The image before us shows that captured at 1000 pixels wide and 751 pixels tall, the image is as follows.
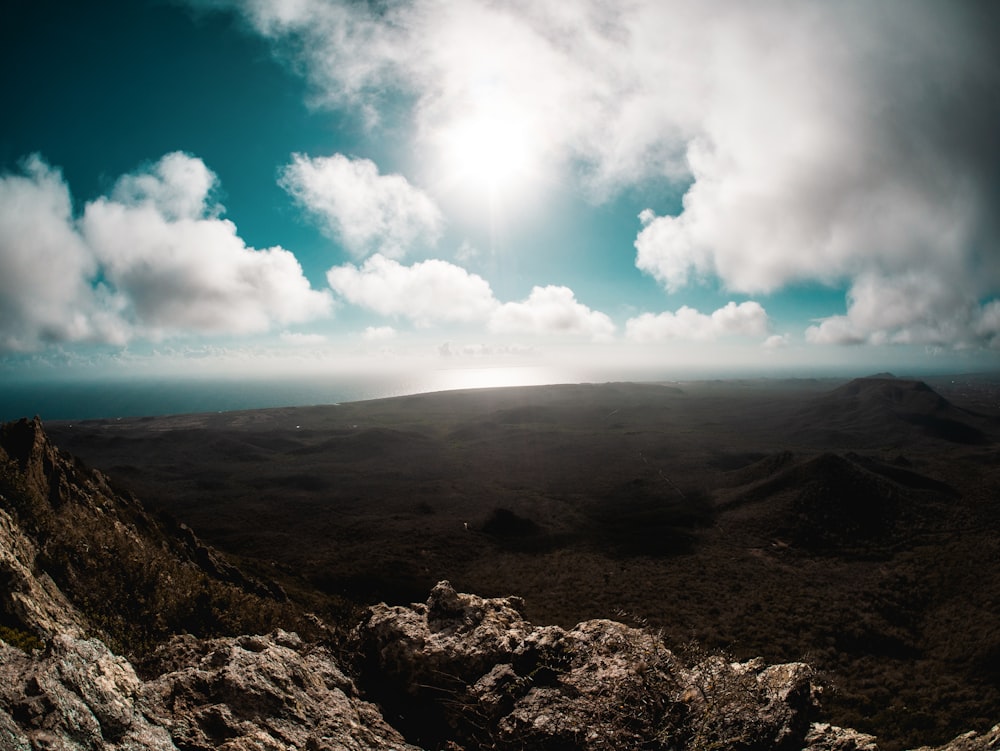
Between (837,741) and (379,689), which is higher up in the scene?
(837,741)

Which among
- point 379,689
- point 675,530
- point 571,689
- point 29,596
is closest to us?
point 29,596

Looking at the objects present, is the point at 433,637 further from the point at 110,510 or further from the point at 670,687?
the point at 110,510

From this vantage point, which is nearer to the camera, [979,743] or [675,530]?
[979,743]

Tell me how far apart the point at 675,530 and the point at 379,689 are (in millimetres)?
37131

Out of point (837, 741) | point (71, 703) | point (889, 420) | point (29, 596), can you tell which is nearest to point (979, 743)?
point (837, 741)

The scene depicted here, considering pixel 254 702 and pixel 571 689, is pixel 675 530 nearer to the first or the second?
pixel 571 689

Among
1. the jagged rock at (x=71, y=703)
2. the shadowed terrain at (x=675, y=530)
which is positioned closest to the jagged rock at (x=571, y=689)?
the jagged rock at (x=71, y=703)

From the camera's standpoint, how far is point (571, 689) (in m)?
11.9

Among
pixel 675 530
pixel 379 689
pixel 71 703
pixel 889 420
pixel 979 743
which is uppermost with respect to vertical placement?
pixel 71 703

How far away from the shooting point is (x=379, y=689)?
14.2 m

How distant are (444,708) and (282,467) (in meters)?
72.2

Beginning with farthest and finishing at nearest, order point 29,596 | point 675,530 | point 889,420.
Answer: point 889,420 < point 675,530 < point 29,596

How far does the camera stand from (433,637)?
1548 cm

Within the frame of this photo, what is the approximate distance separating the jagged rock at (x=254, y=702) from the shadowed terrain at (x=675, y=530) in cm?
1558
